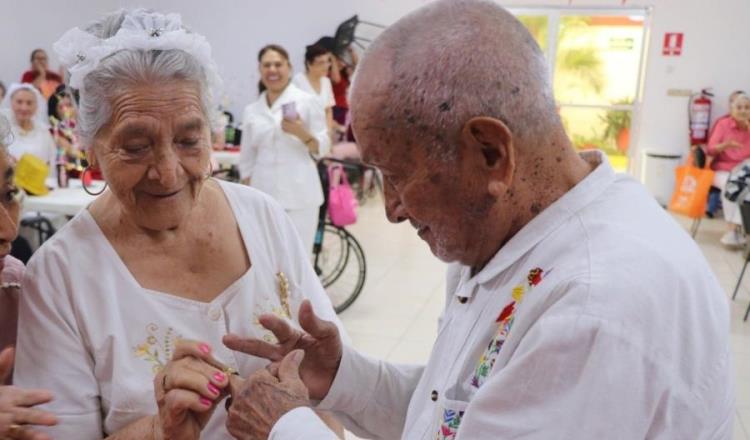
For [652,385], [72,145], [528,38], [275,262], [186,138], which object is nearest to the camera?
[652,385]

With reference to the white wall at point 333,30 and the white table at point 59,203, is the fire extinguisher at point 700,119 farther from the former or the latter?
the white table at point 59,203

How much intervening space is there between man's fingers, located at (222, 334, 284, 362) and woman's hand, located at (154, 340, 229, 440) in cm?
8

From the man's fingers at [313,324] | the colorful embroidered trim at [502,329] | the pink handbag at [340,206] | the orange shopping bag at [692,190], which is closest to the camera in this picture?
the colorful embroidered trim at [502,329]

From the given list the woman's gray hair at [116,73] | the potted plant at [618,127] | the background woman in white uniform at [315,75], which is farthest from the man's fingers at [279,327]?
the potted plant at [618,127]

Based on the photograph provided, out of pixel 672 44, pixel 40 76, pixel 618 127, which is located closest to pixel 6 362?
pixel 40 76

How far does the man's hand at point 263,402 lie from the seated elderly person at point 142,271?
7cm

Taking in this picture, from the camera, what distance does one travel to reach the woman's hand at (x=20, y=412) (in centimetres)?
113

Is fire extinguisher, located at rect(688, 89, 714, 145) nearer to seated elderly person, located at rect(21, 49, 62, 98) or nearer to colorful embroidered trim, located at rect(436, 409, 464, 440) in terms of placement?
seated elderly person, located at rect(21, 49, 62, 98)

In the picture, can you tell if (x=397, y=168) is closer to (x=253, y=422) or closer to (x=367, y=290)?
(x=253, y=422)

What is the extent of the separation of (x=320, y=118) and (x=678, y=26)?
5709 millimetres

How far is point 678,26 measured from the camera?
8.28m

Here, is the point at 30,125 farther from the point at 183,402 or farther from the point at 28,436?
the point at 183,402

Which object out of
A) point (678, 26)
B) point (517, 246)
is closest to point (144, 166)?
point (517, 246)

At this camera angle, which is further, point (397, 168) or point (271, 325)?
point (271, 325)
